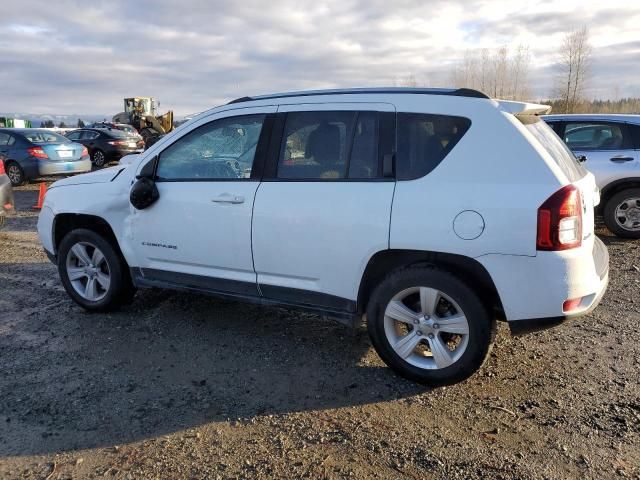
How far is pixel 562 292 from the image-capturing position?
3.13 m

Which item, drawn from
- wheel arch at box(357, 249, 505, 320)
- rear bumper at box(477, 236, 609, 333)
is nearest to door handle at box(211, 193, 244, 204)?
wheel arch at box(357, 249, 505, 320)

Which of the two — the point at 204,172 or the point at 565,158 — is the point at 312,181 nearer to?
the point at 204,172

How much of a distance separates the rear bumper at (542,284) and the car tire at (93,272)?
3.13 meters

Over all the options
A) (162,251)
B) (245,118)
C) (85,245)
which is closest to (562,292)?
(245,118)

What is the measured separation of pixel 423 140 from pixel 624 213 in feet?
18.0

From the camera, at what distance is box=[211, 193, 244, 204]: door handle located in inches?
155

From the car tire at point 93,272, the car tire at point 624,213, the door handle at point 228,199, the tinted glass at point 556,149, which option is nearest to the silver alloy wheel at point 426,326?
the tinted glass at point 556,149

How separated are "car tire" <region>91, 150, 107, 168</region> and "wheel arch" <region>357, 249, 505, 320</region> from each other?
16898 millimetres

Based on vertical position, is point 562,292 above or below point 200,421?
above

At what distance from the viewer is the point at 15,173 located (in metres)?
13.3

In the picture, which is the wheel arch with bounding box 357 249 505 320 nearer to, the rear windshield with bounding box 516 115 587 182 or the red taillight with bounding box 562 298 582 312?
the red taillight with bounding box 562 298 582 312

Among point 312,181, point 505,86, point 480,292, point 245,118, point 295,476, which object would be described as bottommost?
point 295,476

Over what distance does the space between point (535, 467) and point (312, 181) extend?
2.17 m

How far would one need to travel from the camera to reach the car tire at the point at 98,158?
18422mm
